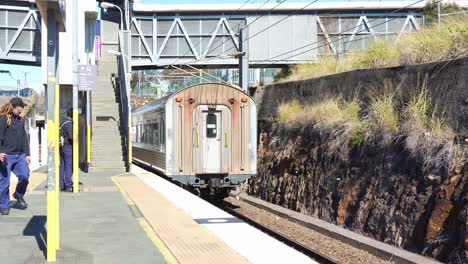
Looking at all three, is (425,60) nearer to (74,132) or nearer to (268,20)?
(74,132)

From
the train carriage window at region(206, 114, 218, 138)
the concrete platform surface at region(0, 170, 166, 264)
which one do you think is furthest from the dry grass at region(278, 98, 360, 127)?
the concrete platform surface at region(0, 170, 166, 264)

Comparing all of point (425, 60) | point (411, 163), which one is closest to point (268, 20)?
point (425, 60)

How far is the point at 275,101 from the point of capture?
20.7m

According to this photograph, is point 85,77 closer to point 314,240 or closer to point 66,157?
point 66,157

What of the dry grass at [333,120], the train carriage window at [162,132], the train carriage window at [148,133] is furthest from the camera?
the train carriage window at [148,133]

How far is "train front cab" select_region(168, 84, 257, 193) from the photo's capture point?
14922 mm

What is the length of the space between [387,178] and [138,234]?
5.34 metres

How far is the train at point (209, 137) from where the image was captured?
48.9ft

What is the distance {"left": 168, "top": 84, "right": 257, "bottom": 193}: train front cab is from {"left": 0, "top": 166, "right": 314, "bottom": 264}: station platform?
10.3 ft

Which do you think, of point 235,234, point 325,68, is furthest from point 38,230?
point 325,68

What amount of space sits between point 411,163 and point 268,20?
2121 centimetres

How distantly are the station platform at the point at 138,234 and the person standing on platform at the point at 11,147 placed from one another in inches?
20.3

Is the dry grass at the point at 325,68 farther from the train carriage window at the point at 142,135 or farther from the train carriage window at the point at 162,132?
the train carriage window at the point at 142,135

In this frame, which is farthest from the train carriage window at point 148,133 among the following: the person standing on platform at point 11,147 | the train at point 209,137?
the person standing on platform at point 11,147
